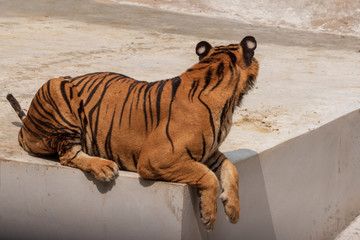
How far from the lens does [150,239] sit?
3.27 m

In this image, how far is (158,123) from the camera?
10.3 ft

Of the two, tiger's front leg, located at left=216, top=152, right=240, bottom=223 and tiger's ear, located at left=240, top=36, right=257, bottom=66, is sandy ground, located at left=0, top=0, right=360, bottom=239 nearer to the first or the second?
tiger's front leg, located at left=216, top=152, right=240, bottom=223

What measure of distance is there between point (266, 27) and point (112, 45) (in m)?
2.85

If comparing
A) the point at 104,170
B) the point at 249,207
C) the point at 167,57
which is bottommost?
the point at 249,207

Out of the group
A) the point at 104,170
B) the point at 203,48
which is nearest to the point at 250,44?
the point at 203,48

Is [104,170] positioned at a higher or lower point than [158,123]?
lower

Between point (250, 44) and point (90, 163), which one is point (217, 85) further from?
point (90, 163)

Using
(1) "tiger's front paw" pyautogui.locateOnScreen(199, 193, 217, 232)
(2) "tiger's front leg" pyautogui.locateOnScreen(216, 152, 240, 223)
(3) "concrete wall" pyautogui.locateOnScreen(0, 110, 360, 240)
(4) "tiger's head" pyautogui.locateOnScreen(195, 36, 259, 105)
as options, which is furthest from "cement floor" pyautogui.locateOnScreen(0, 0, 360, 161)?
(1) "tiger's front paw" pyautogui.locateOnScreen(199, 193, 217, 232)

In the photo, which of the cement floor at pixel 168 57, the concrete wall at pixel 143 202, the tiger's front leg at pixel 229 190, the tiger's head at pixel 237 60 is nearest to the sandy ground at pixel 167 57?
the cement floor at pixel 168 57

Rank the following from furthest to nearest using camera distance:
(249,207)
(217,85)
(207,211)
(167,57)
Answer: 1. (167,57)
2. (249,207)
3. (217,85)
4. (207,211)

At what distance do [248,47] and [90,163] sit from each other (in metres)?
0.92

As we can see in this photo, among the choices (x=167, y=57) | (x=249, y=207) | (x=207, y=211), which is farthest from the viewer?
(x=167, y=57)

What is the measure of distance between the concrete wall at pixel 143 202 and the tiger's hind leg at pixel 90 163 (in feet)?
0.15

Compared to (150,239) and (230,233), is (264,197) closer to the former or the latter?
(230,233)
